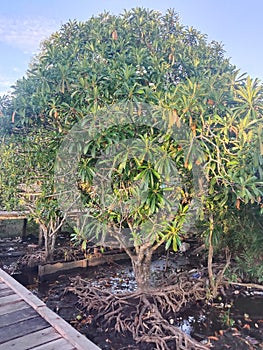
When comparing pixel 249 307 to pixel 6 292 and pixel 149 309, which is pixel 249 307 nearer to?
pixel 149 309

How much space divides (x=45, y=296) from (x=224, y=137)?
2.68 meters

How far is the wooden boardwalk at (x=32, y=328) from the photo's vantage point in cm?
169

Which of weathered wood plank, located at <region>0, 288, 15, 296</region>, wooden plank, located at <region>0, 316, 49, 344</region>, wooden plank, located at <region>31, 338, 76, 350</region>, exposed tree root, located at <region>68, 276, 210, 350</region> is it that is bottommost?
exposed tree root, located at <region>68, 276, 210, 350</region>

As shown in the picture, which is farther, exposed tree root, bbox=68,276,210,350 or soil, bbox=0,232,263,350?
soil, bbox=0,232,263,350

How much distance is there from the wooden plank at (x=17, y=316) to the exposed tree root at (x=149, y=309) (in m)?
0.88

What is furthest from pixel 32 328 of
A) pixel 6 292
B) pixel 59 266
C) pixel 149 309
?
pixel 59 266

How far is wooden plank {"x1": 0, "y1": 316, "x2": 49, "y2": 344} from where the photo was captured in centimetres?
178

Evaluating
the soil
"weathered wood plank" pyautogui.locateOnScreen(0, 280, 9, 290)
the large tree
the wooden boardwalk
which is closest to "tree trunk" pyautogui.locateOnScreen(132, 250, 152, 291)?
the large tree

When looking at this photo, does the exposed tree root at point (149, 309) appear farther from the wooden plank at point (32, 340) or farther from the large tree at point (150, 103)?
the wooden plank at point (32, 340)

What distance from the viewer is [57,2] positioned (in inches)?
166

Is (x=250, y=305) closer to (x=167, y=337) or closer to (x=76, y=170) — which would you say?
(x=167, y=337)

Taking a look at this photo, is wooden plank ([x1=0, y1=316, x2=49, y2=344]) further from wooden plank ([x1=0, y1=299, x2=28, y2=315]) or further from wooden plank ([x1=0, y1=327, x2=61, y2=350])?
wooden plank ([x1=0, y1=299, x2=28, y2=315])

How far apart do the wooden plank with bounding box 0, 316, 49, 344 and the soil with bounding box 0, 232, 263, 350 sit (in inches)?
28.6

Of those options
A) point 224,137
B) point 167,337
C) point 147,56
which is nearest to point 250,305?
point 167,337
